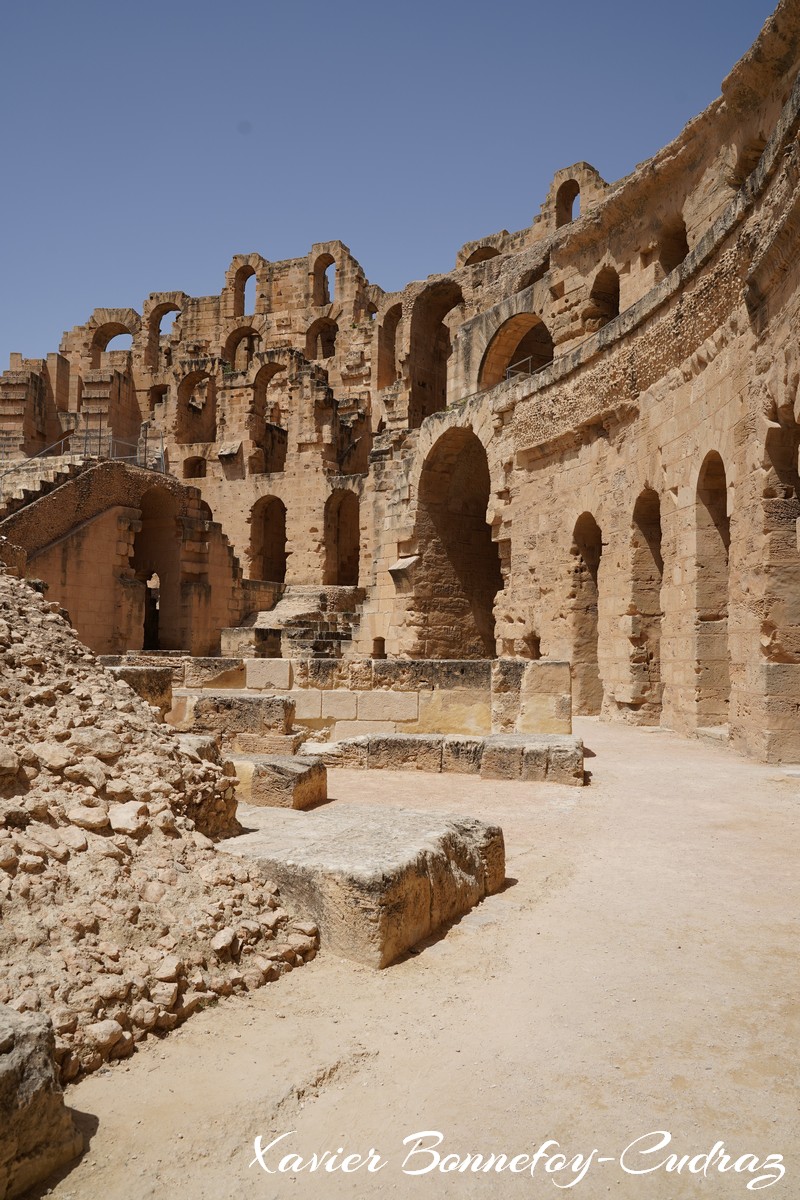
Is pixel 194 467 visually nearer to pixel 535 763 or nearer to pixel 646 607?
pixel 646 607

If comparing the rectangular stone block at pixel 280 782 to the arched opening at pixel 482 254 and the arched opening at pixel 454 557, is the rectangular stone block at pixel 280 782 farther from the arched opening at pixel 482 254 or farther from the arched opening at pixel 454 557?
the arched opening at pixel 482 254

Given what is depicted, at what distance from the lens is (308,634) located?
1814 cm

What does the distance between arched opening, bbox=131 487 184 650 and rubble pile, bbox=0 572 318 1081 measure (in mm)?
16061

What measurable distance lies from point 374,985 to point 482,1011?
418 millimetres

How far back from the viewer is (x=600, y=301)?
16609 millimetres

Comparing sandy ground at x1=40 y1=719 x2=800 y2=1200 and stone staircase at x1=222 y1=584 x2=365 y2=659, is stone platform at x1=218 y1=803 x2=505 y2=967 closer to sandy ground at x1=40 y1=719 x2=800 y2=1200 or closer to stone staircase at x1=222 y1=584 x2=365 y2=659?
sandy ground at x1=40 y1=719 x2=800 y2=1200

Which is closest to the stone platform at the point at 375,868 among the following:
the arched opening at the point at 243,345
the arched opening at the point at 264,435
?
the arched opening at the point at 264,435

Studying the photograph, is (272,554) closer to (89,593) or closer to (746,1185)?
(89,593)

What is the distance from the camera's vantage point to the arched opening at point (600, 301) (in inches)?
A: 644

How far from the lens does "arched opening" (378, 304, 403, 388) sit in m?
28.7

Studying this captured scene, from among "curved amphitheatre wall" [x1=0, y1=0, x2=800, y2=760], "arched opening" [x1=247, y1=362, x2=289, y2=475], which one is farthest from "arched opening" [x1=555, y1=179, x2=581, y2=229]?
"arched opening" [x1=247, y1=362, x2=289, y2=475]

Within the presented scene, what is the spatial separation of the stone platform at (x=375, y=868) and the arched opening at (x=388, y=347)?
2560cm

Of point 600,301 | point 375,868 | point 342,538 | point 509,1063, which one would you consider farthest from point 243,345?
point 509,1063

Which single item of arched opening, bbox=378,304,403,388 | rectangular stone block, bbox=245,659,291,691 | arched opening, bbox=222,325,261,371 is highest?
arched opening, bbox=222,325,261,371
